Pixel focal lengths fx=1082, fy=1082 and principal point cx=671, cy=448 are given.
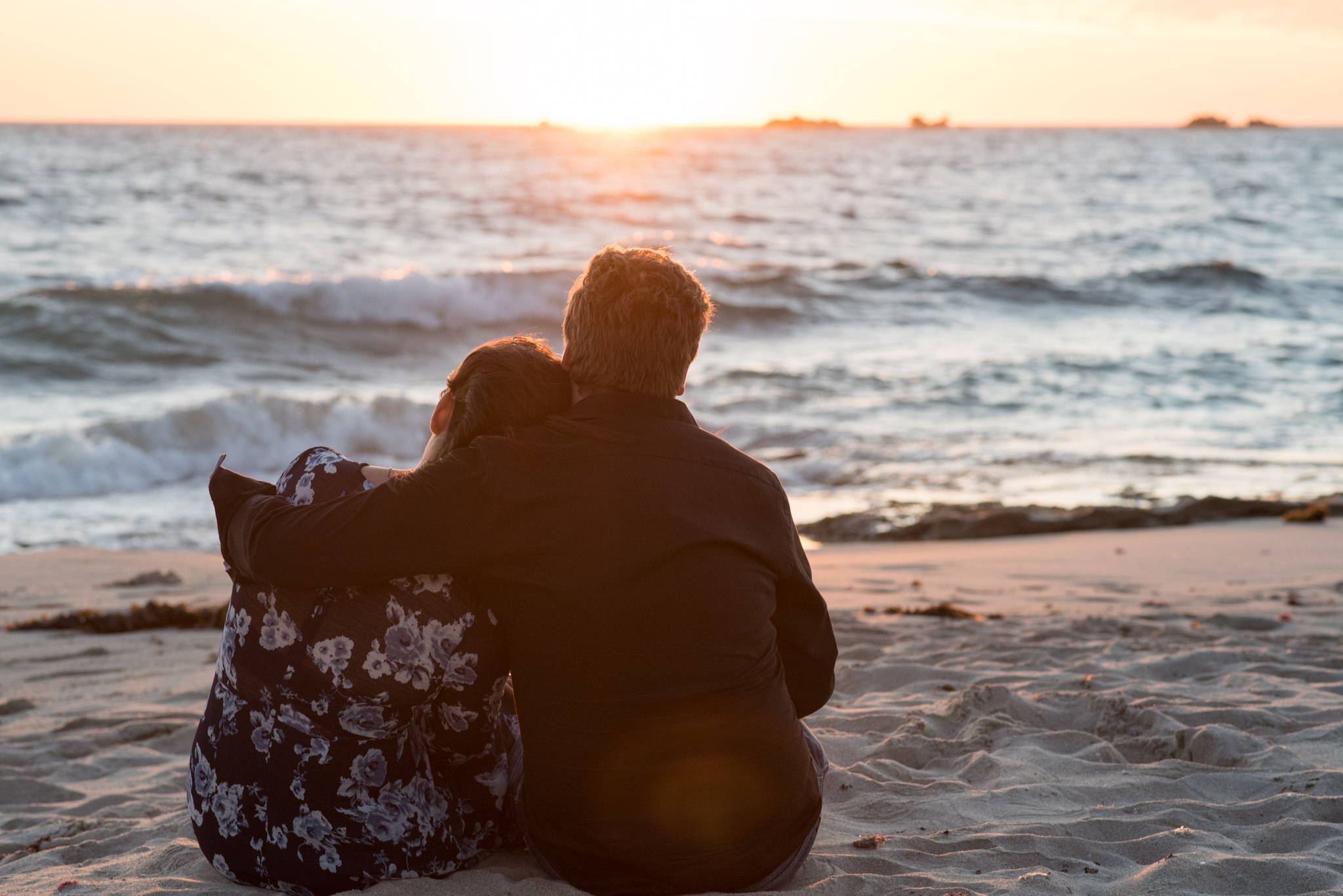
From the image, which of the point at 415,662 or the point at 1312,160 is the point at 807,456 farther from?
the point at 1312,160

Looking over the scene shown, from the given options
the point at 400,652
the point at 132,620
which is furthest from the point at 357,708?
the point at 132,620

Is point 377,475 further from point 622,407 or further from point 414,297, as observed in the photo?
point 414,297

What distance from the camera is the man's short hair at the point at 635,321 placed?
2.12 metres

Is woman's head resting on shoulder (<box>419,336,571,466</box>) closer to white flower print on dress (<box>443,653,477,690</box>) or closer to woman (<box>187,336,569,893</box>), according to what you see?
woman (<box>187,336,569,893</box>)

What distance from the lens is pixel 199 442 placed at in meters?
Result: 10.3

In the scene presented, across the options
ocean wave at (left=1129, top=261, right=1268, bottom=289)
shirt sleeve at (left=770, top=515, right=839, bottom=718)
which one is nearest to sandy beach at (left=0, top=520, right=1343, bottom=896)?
shirt sleeve at (left=770, top=515, right=839, bottom=718)

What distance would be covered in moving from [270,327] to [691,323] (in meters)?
15.6

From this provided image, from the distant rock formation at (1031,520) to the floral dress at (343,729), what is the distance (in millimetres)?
5302

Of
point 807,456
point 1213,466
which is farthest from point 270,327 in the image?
point 1213,466

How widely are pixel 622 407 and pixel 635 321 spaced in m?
0.17

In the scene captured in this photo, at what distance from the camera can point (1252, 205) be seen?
37.5 meters

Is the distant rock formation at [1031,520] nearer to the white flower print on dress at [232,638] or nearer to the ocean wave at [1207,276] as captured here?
the white flower print on dress at [232,638]

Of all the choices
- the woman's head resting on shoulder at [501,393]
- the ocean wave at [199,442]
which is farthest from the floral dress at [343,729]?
the ocean wave at [199,442]

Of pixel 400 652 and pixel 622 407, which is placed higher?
pixel 622 407
